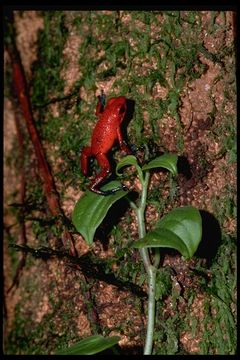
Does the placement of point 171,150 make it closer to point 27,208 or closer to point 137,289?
point 137,289

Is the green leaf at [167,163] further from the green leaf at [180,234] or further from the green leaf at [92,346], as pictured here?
the green leaf at [92,346]

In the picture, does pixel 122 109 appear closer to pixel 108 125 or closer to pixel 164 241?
pixel 108 125

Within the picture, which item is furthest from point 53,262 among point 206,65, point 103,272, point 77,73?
point 206,65

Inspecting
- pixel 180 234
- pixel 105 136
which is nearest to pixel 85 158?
pixel 105 136

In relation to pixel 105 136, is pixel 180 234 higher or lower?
lower

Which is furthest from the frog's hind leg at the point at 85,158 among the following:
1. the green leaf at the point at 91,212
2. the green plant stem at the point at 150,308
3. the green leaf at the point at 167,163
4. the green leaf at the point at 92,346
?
the green leaf at the point at 92,346

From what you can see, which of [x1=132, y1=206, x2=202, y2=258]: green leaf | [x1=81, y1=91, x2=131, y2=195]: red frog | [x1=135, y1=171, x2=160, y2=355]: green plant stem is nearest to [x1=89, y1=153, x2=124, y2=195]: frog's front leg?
[x1=81, y1=91, x2=131, y2=195]: red frog
